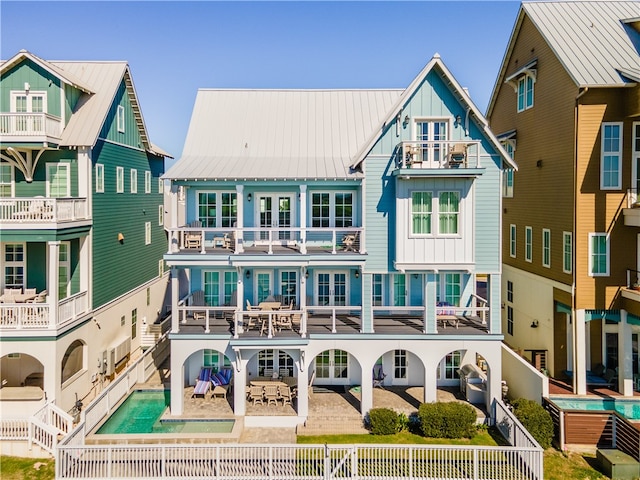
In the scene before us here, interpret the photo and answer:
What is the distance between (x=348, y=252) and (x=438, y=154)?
17.6 ft

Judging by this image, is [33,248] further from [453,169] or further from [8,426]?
[453,169]

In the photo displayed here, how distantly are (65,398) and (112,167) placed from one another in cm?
1083

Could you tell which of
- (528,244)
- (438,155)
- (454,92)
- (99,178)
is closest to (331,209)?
(438,155)

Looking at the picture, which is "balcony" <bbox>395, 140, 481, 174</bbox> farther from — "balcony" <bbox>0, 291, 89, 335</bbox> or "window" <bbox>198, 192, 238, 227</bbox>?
"balcony" <bbox>0, 291, 89, 335</bbox>

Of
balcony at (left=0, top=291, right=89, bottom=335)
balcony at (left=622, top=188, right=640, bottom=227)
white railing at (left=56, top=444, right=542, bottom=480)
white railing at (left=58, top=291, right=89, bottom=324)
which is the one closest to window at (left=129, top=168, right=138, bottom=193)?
white railing at (left=58, top=291, right=89, bottom=324)

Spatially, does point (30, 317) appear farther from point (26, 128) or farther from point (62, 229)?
point (26, 128)

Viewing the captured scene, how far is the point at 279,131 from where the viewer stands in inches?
854

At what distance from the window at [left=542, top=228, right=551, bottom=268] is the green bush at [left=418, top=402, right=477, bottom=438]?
27.3 ft

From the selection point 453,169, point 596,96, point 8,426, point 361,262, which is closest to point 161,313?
point 8,426

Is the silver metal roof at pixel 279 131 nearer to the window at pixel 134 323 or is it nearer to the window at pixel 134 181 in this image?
the window at pixel 134 181

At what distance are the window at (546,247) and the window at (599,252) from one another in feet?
8.37

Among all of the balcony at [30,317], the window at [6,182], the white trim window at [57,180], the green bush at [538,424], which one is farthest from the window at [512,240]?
the window at [6,182]

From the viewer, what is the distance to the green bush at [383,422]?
52.7 ft

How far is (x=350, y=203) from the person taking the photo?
20.3 metres
